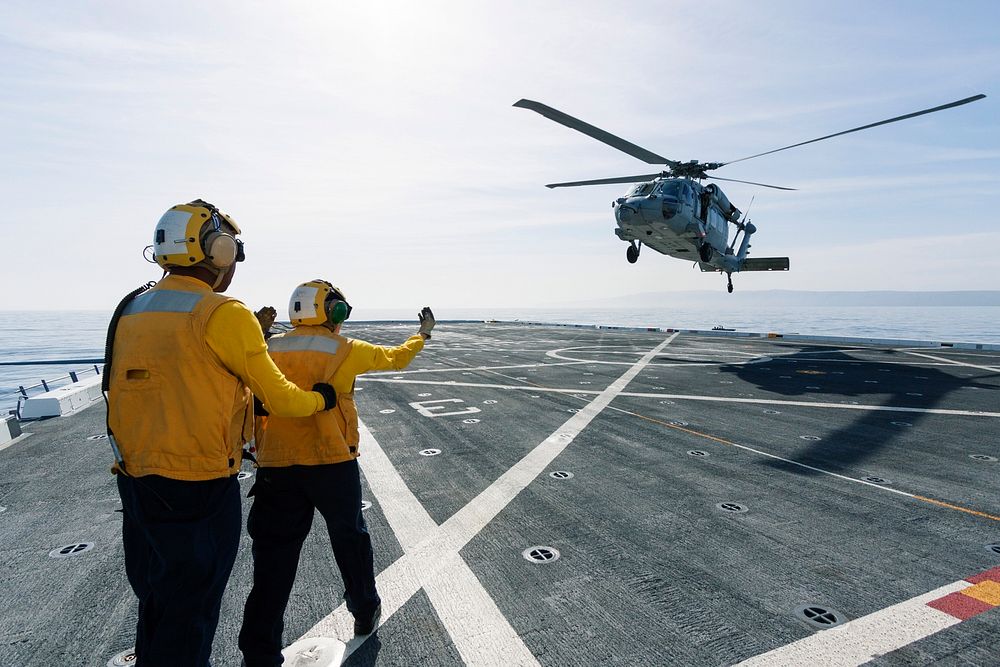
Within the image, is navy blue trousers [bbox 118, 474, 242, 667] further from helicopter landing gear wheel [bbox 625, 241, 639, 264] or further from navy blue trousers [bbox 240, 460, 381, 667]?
helicopter landing gear wheel [bbox 625, 241, 639, 264]

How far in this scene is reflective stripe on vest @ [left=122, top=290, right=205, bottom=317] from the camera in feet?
8.18

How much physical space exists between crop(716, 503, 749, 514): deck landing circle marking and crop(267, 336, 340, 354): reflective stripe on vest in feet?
17.4

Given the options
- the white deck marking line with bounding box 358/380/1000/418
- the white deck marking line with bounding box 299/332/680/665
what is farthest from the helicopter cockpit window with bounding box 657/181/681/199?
the white deck marking line with bounding box 299/332/680/665

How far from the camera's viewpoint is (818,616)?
3.93 metres

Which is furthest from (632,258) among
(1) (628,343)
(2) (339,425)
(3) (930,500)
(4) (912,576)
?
(2) (339,425)

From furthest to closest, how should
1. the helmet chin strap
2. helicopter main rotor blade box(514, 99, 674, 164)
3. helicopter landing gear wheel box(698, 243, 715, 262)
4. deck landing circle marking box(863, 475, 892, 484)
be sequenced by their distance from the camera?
helicopter landing gear wheel box(698, 243, 715, 262) → helicopter main rotor blade box(514, 99, 674, 164) → deck landing circle marking box(863, 475, 892, 484) → the helmet chin strap

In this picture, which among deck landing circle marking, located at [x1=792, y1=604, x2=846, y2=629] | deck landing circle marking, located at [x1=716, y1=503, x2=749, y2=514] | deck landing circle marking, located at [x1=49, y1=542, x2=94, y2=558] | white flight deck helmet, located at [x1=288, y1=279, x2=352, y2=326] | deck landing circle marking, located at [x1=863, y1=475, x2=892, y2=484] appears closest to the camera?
white flight deck helmet, located at [x1=288, y1=279, x2=352, y2=326]

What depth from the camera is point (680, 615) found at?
156 inches

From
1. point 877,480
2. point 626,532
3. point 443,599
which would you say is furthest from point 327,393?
point 877,480

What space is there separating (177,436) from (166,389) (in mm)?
252

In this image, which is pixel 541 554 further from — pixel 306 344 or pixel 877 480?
pixel 877 480

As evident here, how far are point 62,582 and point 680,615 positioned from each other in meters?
5.71

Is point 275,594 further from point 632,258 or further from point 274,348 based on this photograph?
point 632,258

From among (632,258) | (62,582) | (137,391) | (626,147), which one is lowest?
(62,582)
